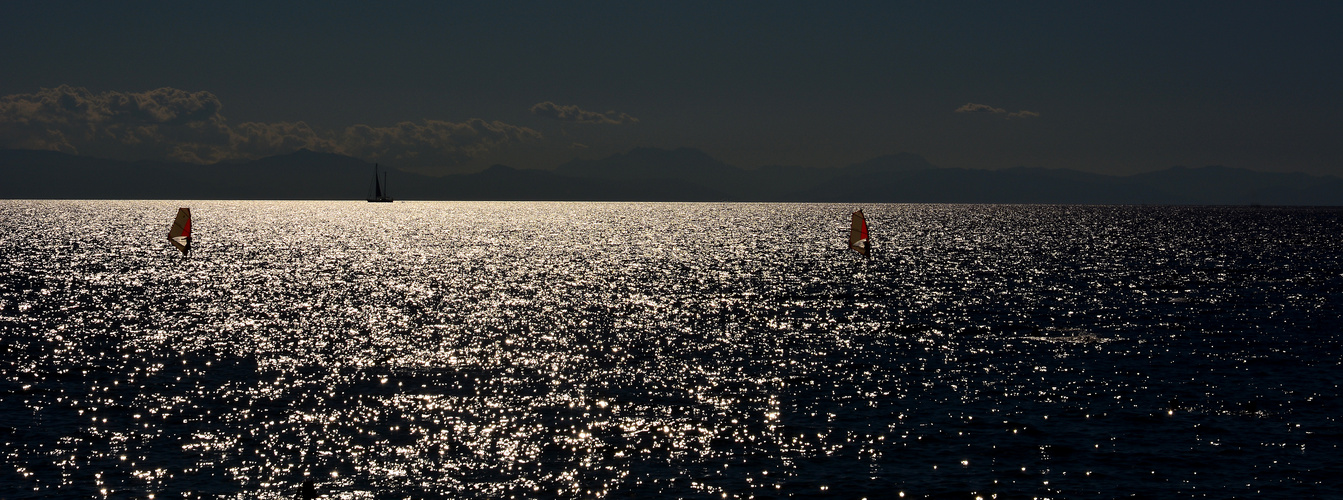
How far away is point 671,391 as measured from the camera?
122 ft

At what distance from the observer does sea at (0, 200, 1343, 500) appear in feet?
84.7

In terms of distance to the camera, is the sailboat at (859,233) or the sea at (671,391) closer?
the sea at (671,391)

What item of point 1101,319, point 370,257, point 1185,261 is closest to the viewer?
point 1101,319

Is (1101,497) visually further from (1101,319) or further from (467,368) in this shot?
(1101,319)

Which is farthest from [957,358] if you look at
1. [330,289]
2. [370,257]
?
[370,257]

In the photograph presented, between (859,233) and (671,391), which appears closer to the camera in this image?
(671,391)

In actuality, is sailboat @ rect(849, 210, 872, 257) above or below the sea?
above

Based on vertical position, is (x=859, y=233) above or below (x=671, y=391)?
above

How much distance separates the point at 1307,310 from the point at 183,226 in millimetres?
90787

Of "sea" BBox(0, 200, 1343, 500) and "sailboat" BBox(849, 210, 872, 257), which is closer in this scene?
"sea" BBox(0, 200, 1343, 500)

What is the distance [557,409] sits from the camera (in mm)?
33562

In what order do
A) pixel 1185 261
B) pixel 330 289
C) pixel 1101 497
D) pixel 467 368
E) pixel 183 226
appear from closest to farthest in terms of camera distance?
pixel 1101 497 → pixel 467 368 → pixel 330 289 → pixel 183 226 → pixel 1185 261

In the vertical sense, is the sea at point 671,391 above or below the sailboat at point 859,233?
below

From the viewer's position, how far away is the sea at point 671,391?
25.8 metres
